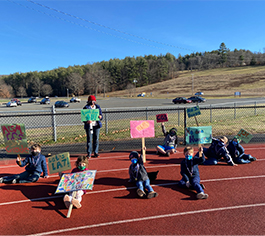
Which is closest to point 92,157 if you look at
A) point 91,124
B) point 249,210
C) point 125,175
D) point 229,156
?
point 91,124

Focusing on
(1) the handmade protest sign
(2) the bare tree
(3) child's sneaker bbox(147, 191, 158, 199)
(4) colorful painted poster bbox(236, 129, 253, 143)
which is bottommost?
(3) child's sneaker bbox(147, 191, 158, 199)

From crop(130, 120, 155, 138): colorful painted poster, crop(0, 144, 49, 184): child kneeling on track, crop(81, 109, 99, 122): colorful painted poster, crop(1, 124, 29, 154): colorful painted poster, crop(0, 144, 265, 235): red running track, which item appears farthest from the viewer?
crop(81, 109, 99, 122): colorful painted poster

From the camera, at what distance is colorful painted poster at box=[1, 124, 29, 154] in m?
6.10

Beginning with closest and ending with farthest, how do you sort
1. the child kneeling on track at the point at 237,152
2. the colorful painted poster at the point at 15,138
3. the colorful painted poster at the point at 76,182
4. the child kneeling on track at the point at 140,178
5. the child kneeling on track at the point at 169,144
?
the colorful painted poster at the point at 76,182, the child kneeling on track at the point at 140,178, the colorful painted poster at the point at 15,138, the child kneeling on track at the point at 237,152, the child kneeling on track at the point at 169,144

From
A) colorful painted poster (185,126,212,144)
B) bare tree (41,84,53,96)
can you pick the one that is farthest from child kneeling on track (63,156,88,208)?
bare tree (41,84,53,96)

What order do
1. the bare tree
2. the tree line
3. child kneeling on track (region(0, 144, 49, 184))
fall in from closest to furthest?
child kneeling on track (region(0, 144, 49, 184)) → the tree line → the bare tree

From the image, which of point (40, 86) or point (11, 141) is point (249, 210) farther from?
point (40, 86)

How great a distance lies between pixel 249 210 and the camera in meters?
3.97

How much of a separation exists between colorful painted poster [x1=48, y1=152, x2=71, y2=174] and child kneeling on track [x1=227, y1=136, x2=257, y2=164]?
16.8 ft

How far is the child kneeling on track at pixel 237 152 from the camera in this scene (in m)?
6.64

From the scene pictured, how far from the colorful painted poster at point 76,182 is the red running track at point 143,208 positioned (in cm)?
34

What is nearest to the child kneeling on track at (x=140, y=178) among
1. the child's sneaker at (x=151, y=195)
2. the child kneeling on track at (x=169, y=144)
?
the child's sneaker at (x=151, y=195)

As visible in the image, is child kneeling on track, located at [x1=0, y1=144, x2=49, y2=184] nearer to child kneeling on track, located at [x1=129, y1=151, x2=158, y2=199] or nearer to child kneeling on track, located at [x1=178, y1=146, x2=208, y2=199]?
child kneeling on track, located at [x1=129, y1=151, x2=158, y2=199]

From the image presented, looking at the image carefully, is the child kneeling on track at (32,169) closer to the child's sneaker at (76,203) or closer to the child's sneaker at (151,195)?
the child's sneaker at (76,203)
